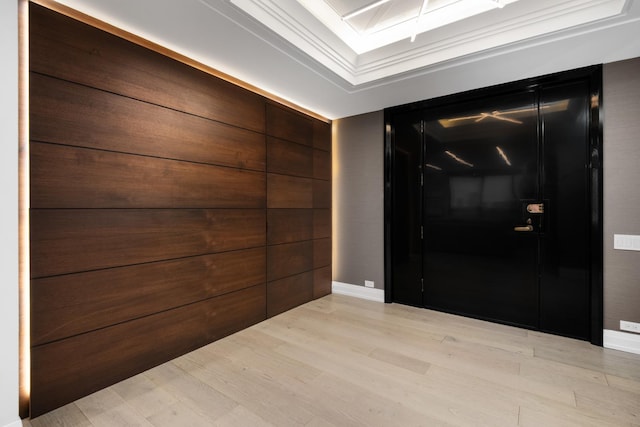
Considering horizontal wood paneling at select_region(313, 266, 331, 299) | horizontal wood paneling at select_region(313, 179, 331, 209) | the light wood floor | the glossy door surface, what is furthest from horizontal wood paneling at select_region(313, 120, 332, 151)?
the light wood floor

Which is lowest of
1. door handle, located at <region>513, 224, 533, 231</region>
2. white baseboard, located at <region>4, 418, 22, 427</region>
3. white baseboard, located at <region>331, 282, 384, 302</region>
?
white baseboard, located at <region>4, 418, 22, 427</region>

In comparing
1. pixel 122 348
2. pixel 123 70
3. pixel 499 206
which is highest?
pixel 123 70

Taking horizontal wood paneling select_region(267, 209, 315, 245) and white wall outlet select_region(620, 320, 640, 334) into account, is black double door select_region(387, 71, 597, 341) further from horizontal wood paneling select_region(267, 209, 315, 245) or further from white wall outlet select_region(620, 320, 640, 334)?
horizontal wood paneling select_region(267, 209, 315, 245)

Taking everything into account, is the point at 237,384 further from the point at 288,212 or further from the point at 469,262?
the point at 469,262

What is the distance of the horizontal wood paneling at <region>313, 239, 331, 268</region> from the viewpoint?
384 centimetres

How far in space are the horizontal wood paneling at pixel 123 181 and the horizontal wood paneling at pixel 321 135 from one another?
1404 millimetres

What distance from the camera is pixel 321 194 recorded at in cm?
395

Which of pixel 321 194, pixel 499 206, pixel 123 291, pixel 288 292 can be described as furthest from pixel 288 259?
pixel 499 206

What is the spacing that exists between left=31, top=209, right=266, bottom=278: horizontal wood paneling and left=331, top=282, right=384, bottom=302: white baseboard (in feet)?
6.03

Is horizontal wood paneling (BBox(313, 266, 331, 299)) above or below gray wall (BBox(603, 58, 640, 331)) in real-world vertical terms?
below

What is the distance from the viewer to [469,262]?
3.18 meters

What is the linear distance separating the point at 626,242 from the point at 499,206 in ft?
3.20

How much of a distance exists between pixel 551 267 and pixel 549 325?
1.86 feet

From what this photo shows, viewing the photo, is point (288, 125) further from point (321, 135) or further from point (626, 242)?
point (626, 242)
